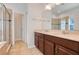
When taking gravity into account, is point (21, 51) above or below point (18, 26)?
below

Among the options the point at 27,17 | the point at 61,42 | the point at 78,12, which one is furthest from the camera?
the point at 27,17

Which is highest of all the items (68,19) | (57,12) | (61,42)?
(57,12)

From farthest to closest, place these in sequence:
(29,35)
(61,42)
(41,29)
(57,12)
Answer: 1. (29,35)
2. (41,29)
3. (57,12)
4. (61,42)

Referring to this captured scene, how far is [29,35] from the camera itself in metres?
3.87

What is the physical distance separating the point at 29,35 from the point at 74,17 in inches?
83.4

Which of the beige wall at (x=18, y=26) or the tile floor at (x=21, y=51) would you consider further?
the beige wall at (x=18, y=26)

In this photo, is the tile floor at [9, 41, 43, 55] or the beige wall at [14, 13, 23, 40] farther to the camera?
the beige wall at [14, 13, 23, 40]

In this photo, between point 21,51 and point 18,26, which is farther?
point 18,26

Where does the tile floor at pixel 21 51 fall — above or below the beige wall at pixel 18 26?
below

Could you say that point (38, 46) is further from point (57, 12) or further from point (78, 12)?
point (78, 12)

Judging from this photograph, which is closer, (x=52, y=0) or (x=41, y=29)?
(x=52, y=0)

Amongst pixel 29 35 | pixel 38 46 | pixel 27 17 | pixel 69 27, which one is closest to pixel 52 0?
pixel 69 27

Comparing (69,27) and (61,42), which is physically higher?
(69,27)

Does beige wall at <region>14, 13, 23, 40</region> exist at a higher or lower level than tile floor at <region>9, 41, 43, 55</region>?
higher
